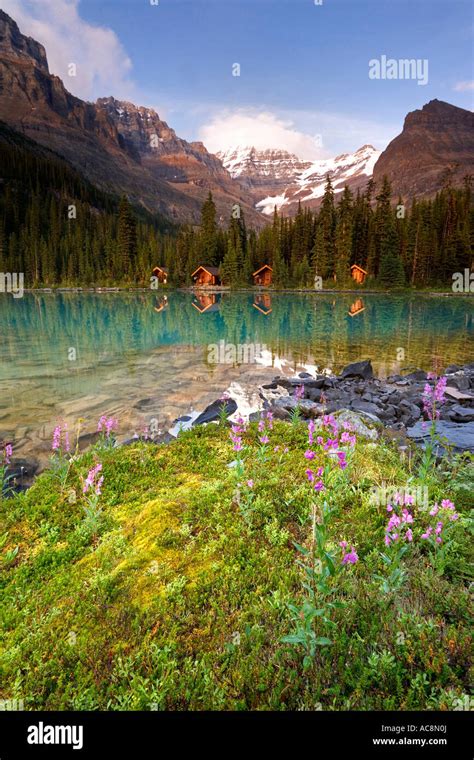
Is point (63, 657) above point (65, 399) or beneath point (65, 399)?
beneath

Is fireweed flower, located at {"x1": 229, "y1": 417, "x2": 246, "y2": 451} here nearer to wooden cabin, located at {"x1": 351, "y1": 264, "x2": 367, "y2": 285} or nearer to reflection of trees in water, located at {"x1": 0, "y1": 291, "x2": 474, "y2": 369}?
reflection of trees in water, located at {"x1": 0, "y1": 291, "x2": 474, "y2": 369}

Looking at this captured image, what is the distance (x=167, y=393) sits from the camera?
1467 centimetres

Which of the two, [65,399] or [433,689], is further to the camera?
[65,399]

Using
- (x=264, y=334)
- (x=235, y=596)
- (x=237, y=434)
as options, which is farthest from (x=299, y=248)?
(x=235, y=596)

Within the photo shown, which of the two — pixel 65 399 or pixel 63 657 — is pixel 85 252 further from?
pixel 63 657

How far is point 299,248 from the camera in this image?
317ft

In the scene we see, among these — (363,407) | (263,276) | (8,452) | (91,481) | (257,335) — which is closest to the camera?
(91,481)

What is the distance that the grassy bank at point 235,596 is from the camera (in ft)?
10.5

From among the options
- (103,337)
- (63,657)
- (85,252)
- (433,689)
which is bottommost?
(63,657)

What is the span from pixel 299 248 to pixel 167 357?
8337 centimetres

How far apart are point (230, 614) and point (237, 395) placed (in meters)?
10.7

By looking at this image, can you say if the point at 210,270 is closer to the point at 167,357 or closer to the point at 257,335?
the point at 257,335

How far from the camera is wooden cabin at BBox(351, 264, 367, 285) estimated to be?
85.0m

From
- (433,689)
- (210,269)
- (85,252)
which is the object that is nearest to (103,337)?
(433,689)
